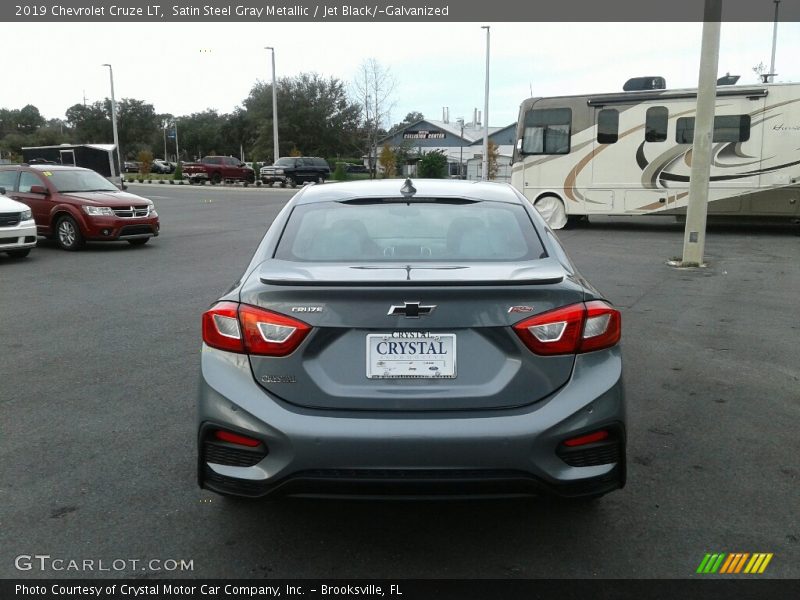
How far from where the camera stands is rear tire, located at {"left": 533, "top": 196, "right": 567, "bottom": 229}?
19828 millimetres

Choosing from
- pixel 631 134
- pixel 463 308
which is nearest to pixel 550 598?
pixel 463 308

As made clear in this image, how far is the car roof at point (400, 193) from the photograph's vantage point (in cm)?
406

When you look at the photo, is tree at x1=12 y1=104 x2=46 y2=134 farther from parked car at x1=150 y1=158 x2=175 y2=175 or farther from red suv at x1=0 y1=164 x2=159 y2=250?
red suv at x1=0 y1=164 x2=159 y2=250

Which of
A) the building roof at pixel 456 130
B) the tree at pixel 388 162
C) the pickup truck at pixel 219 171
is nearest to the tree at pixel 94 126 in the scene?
the building roof at pixel 456 130

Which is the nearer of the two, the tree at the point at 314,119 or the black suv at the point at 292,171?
the black suv at the point at 292,171

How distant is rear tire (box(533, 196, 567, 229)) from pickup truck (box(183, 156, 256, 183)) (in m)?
32.5

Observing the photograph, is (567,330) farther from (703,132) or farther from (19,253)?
(19,253)

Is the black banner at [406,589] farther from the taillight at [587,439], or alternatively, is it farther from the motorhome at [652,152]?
the motorhome at [652,152]

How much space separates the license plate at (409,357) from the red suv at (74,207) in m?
13.2

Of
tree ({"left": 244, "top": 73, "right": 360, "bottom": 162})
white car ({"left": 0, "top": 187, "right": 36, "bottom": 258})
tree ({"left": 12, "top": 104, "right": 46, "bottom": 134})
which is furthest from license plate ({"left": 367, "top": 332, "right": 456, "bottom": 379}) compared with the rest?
tree ({"left": 12, "top": 104, "right": 46, "bottom": 134})

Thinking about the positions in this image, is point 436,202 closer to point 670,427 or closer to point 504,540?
point 504,540

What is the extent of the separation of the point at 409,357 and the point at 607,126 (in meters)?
17.6

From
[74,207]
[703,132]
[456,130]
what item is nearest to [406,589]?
[703,132]

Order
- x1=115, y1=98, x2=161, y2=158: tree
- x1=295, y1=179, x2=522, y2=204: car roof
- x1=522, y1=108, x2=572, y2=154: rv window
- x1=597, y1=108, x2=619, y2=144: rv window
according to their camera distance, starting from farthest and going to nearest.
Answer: x1=115, y1=98, x2=161, y2=158: tree < x1=522, y1=108, x2=572, y2=154: rv window < x1=597, y1=108, x2=619, y2=144: rv window < x1=295, y1=179, x2=522, y2=204: car roof
